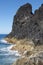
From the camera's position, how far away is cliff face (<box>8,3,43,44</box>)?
8586 cm

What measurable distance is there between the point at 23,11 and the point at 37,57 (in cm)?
8778

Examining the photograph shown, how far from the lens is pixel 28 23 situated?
306 ft

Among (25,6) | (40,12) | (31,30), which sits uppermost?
(25,6)

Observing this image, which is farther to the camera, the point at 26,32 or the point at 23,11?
the point at 23,11

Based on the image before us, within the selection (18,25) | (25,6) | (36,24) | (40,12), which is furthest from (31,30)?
(25,6)

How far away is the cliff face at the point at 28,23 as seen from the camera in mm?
85863

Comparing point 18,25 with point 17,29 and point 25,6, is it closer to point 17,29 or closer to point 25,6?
point 17,29

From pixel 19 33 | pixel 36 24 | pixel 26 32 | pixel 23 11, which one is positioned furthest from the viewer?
pixel 23 11

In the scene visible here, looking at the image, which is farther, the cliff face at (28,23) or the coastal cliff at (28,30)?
the cliff face at (28,23)

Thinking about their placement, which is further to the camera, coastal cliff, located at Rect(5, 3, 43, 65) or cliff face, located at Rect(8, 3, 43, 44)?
cliff face, located at Rect(8, 3, 43, 44)

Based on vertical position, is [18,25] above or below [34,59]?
above

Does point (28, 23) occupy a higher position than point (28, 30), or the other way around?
point (28, 23)

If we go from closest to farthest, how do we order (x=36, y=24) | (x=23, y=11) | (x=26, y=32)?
(x=36, y=24) < (x=26, y=32) < (x=23, y=11)

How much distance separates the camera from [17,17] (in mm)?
116062
